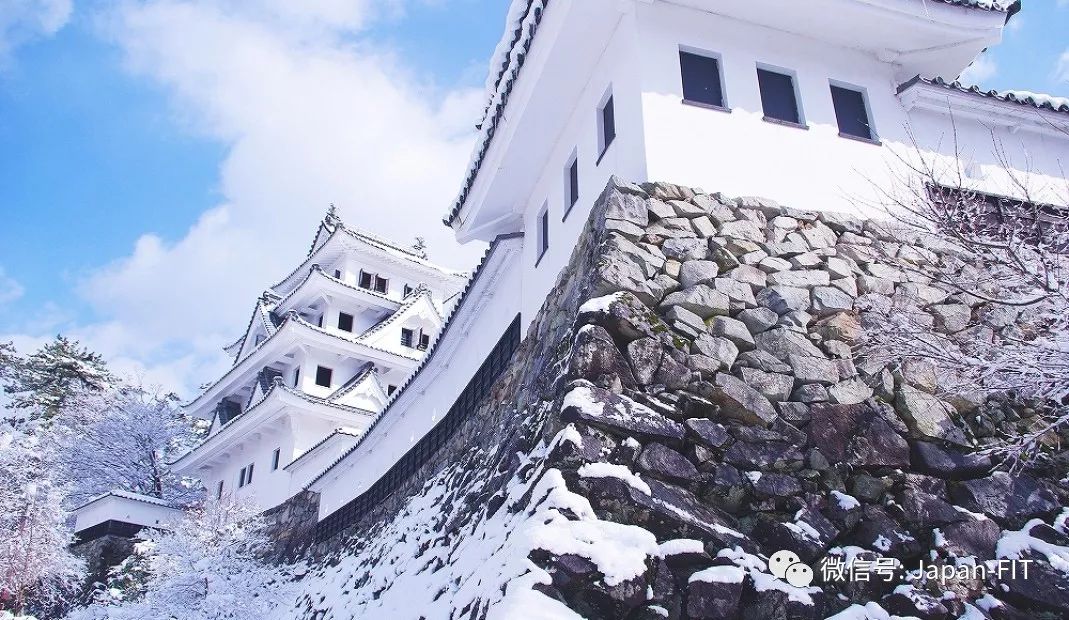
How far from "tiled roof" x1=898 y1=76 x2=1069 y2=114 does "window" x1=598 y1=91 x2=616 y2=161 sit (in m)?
3.53

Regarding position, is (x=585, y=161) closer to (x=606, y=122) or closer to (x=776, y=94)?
(x=606, y=122)

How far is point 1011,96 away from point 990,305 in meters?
3.57

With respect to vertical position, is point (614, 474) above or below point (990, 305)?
below

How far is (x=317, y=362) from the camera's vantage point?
26.3m

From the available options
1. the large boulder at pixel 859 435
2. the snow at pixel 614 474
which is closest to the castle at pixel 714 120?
the large boulder at pixel 859 435

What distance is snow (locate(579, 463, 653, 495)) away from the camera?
4961mm

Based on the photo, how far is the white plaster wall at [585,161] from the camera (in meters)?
7.43

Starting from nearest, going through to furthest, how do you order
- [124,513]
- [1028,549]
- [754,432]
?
[1028,549] → [754,432] → [124,513]

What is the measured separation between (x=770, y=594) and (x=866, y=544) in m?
0.95

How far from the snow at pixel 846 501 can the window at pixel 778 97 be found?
425 cm

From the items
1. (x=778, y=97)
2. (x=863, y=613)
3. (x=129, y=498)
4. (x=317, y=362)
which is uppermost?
(x=317, y=362)

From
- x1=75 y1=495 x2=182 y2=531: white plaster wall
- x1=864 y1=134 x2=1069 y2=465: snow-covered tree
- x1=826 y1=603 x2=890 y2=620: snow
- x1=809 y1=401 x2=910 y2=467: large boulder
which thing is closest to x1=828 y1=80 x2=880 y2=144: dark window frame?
x1=864 y1=134 x2=1069 y2=465: snow-covered tree

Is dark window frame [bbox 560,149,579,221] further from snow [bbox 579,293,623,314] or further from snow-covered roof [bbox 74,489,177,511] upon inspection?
snow-covered roof [bbox 74,489,177,511]

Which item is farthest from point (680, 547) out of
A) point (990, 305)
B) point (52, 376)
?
point (52, 376)
